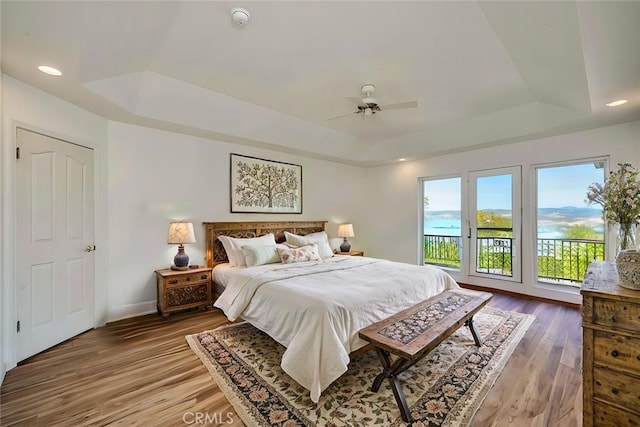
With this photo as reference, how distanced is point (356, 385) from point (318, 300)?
70cm

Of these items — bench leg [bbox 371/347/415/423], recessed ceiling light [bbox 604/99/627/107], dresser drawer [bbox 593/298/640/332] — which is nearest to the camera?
dresser drawer [bbox 593/298/640/332]

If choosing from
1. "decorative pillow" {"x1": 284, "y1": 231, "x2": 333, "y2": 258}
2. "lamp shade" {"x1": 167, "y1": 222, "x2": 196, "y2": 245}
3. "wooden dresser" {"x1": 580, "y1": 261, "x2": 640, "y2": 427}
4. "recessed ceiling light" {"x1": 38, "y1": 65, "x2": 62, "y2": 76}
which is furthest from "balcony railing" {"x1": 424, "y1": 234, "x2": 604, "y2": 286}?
"recessed ceiling light" {"x1": 38, "y1": 65, "x2": 62, "y2": 76}

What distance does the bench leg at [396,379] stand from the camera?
1.74 meters

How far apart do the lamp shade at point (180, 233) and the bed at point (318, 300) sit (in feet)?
1.29

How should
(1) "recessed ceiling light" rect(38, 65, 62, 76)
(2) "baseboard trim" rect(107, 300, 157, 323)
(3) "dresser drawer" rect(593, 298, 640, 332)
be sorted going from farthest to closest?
1. (2) "baseboard trim" rect(107, 300, 157, 323)
2. (1) "recessed ceiling light" rect(38, 65, 62, 76)
3. (3) "dresser drawer" rect(593, 298, 640, 332)

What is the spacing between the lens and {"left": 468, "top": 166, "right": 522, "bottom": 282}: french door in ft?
14.4

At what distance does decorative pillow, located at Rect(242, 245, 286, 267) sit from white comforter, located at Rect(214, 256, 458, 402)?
347 millimetres

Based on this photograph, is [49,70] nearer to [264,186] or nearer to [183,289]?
[183,289]

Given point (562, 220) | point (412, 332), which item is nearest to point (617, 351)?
point (412, 332)

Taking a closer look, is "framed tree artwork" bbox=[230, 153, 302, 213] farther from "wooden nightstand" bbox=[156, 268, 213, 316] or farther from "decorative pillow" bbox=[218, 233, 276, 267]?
"wooden nightstand" bbox=[156, 268, 213, 316]

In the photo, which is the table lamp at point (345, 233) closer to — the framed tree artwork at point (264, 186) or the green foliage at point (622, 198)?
the framed tree artwork at point (264, 186)

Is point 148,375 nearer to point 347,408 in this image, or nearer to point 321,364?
point 321,364

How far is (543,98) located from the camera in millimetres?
3326

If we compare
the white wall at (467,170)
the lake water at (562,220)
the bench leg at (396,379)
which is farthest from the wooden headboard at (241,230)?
the lake water at (562,220)
